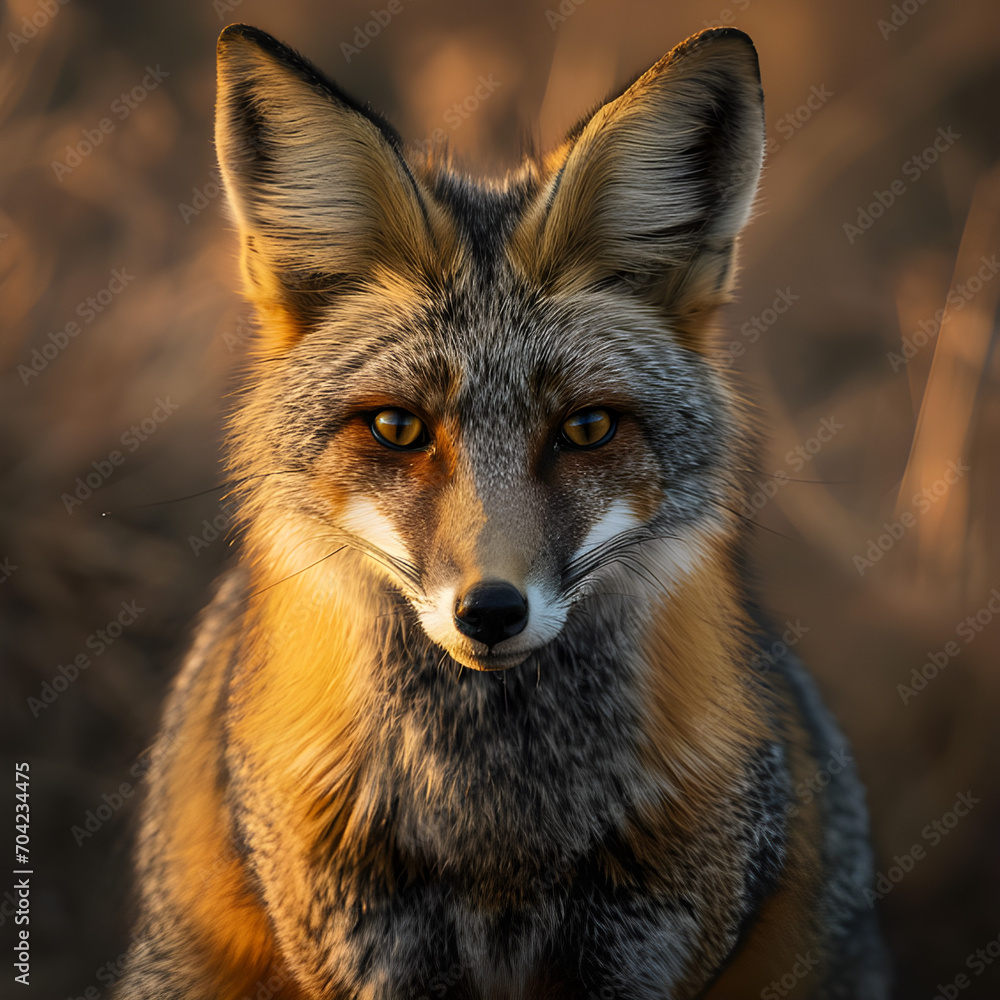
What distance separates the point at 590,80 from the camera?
1.74 m

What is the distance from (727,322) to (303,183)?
3.10 feet

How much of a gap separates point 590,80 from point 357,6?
57 centimetres

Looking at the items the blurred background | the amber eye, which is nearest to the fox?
the amber eye

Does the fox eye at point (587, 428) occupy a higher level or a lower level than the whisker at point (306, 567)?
higher

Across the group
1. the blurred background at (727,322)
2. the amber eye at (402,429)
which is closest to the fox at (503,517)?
the amber eye at (402,429)

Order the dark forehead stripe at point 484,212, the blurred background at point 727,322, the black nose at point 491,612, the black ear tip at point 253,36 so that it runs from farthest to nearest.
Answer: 1. the blurred background at point 727,322
2. the dark forehead stripe at point 484,212
3. the black ear tip at point 253,36
4. the black nose at point 491,612

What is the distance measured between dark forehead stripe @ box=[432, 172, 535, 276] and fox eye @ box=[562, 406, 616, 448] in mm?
267

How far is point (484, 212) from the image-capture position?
1218 millimetres

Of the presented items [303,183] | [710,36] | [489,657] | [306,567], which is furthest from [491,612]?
[710,36]

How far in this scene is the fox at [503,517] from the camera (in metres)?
1.07

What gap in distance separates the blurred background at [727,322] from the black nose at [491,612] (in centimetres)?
92

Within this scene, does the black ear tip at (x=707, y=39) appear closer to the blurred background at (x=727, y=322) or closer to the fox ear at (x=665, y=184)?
the fox ear at (x=665, y=184)

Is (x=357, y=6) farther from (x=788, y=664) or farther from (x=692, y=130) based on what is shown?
(x=788, y=664)

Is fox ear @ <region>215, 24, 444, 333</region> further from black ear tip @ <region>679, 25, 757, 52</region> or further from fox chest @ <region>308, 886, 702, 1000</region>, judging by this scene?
fox chest @ <region>308, 886, 702, 1000</region>
